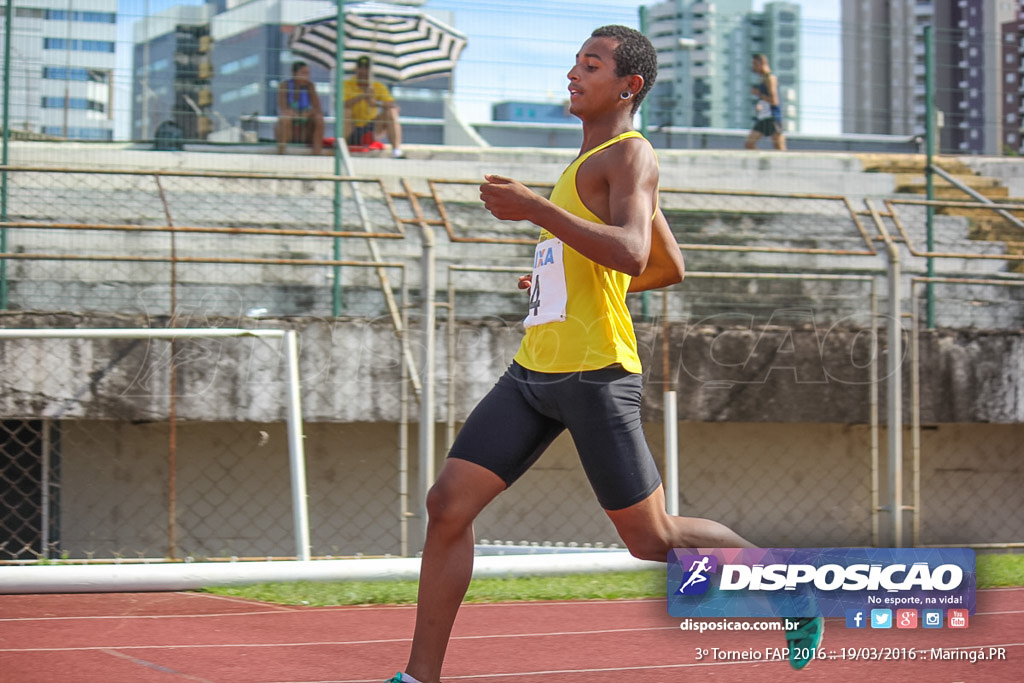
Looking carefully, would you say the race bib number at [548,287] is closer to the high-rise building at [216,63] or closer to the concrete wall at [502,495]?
the concrete wall at [502,495]

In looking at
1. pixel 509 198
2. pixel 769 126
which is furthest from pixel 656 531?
pixel 769 126

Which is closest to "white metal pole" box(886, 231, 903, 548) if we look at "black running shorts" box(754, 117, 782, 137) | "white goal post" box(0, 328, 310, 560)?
"white goal post" box(0, 328, 310, 560)

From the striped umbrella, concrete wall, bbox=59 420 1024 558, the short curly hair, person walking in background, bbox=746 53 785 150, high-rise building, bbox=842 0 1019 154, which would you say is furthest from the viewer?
person walking in background, bbox=746 53 785 150

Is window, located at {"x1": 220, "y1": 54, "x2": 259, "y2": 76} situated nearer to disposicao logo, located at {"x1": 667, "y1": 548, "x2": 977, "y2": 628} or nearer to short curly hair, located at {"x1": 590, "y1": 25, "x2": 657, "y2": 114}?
short curly hair, located at {"x1": 590, "y1": 25, "x2": 657, "y2": 114}

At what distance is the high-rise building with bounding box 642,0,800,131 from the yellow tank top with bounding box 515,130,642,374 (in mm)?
8057

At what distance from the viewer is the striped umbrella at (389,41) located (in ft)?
33.9

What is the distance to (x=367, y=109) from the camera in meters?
11.0

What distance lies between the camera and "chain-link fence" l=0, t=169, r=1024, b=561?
7973 millimetres

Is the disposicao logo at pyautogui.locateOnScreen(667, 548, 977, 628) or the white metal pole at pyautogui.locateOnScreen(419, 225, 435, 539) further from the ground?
the white metal pole at pyautogui.locateOnScreen(419, 225, 435, 539)

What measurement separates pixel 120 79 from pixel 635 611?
6841mm

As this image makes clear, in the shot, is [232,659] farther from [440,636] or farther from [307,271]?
[307,271]

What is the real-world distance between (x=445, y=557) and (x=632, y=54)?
1533 millimetres

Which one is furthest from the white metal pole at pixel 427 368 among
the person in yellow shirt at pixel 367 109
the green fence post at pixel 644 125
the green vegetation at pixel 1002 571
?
the person in yellow shirt at pixel 367 109

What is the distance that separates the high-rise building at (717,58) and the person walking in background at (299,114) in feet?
10.2
